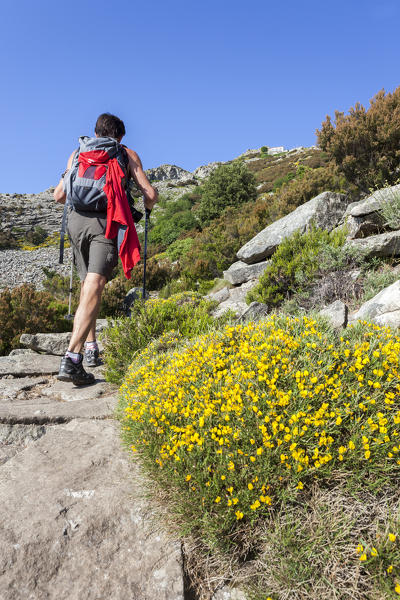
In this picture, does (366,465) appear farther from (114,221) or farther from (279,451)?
(114,221)

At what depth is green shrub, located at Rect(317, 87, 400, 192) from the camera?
9875 mm

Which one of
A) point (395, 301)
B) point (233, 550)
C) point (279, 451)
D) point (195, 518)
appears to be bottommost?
point (233, 550)

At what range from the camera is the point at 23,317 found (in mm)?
6891

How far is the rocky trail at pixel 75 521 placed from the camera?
1516mm

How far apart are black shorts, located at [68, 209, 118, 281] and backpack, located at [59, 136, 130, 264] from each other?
9 cm

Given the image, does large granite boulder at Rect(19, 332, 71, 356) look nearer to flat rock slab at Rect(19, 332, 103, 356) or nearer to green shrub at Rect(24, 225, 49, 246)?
flat rock slab at Rect(19, 332, 103, 356)

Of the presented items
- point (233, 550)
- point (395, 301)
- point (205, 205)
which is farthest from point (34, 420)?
point (205, 205)

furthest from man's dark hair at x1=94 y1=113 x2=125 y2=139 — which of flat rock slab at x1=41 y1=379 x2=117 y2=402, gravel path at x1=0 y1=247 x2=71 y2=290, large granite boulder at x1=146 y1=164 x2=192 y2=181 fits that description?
large granite boulder at x1=146 y1=164 x2=192 y2=181

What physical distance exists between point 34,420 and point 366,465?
239 centimetres

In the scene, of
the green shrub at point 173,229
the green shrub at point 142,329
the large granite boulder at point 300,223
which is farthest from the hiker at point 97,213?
the green shrub at point 173,229

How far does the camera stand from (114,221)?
3.36 metres

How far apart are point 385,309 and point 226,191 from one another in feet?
59.0

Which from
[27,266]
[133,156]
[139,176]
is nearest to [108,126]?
[133,156]

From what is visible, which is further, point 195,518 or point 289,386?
point 289,386
